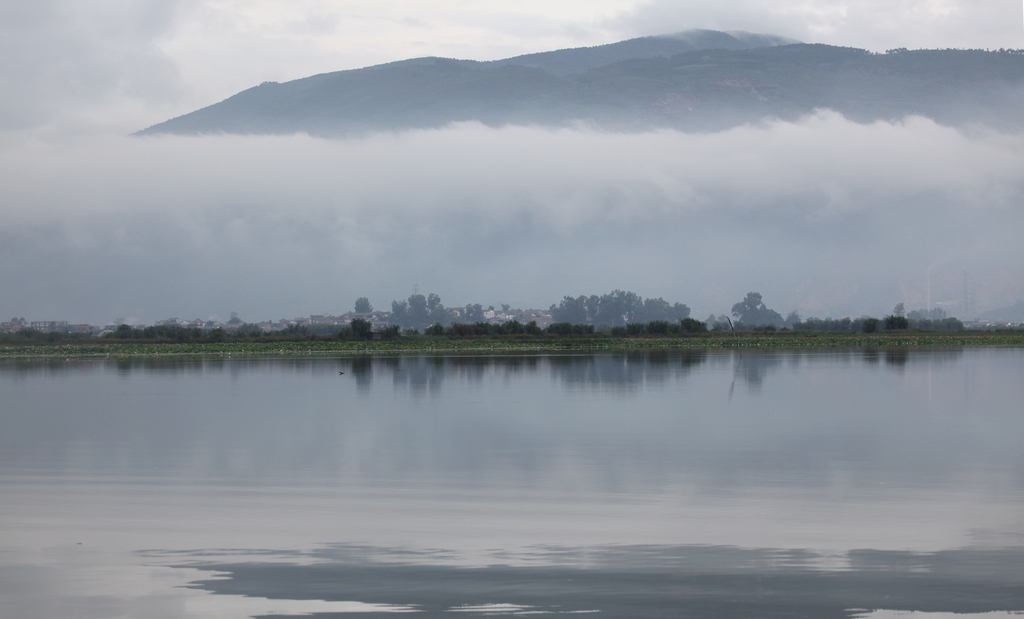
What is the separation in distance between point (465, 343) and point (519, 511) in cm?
8598

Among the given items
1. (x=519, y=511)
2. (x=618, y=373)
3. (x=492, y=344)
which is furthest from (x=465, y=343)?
(x=519, y=511)

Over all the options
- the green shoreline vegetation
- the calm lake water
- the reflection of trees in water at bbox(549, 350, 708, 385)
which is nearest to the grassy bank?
the green shoreline vegetation

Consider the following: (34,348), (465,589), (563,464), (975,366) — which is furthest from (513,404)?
(34,348)

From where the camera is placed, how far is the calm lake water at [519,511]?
27.6 feet

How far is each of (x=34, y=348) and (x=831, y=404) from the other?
309 feet

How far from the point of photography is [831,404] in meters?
25.5

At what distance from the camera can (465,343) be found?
320 ft

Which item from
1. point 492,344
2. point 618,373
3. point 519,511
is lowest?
point 519,511

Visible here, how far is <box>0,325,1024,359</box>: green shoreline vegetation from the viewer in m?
85.4

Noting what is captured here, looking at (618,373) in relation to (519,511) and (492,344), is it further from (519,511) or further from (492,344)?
(492,344)

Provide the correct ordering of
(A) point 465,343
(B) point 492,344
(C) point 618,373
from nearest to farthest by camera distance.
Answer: (C) point 618,373, (B) point 492,344, (A) point 465,343

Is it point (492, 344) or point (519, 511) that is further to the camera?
point (492, 344)

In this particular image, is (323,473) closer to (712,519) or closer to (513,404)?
(712,519)

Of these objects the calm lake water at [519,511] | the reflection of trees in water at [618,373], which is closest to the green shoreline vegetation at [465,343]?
the reflection of trees in water at [618,373]
